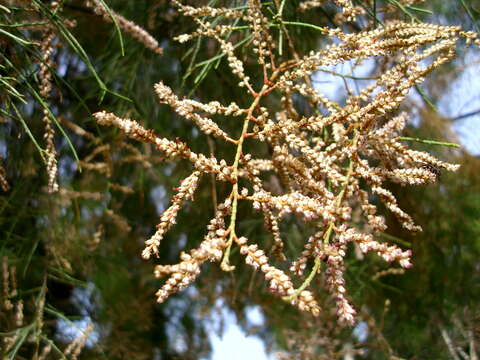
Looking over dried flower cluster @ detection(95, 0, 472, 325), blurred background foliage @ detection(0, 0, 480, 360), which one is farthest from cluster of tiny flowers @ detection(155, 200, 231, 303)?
blurred background foliage @ detection(0, 0, 480, 360)

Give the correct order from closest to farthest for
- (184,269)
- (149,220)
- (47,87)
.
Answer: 1. (184,269)
2. (47,87)
3. (149,220)

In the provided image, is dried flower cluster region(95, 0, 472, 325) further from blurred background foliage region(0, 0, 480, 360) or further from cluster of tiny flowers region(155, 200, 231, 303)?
blurred background foliage region(0, 0, 480, 360)

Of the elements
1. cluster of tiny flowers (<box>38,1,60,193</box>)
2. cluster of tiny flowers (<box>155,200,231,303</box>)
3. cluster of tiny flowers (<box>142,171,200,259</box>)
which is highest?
cluster of tiny flowers (<box>38,1,60,193</box>)

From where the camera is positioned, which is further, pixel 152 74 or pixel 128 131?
pixel 152 74

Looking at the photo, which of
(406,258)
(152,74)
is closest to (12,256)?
(152,74)

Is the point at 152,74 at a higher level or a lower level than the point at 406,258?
higher

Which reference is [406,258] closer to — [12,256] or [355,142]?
[355,142]

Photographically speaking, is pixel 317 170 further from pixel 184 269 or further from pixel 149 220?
pixel 149 220

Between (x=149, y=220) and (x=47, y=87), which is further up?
(x=149, y=220)

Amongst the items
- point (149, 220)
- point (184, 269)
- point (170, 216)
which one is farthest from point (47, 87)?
point (149, 220)
